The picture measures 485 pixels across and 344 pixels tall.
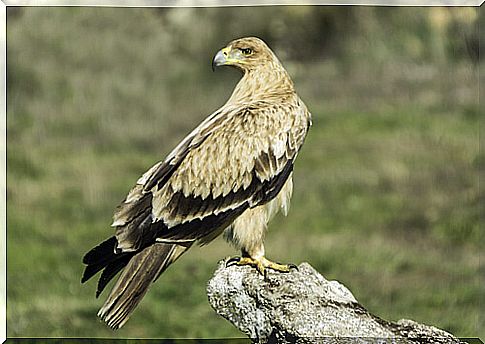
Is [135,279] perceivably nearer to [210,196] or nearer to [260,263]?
[210,196]

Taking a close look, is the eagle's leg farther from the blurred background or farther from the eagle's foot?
the blurred background

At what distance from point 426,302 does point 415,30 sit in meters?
1.86

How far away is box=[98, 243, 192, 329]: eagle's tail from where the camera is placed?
5684mm

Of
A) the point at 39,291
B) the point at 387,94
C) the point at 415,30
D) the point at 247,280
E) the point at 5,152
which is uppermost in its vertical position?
the point at 415,30

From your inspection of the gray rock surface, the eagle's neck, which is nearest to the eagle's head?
the eagle's neck

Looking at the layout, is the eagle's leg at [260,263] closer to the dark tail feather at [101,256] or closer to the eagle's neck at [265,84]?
the dark tail feather at [101,256]

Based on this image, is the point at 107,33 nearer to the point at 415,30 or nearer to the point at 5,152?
the point at 5,152

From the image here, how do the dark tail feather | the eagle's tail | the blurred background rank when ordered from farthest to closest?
the blurred background < the dark tail feather < the eagle's tail

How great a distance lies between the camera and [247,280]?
19.0ft

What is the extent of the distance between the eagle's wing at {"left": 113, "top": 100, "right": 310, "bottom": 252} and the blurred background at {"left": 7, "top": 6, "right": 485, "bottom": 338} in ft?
4.37

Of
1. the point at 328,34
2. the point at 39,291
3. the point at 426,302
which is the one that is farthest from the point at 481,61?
the point at 39,291

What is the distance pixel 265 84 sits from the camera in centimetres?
595

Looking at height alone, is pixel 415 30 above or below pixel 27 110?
above

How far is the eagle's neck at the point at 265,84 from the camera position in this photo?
19.4 feet
